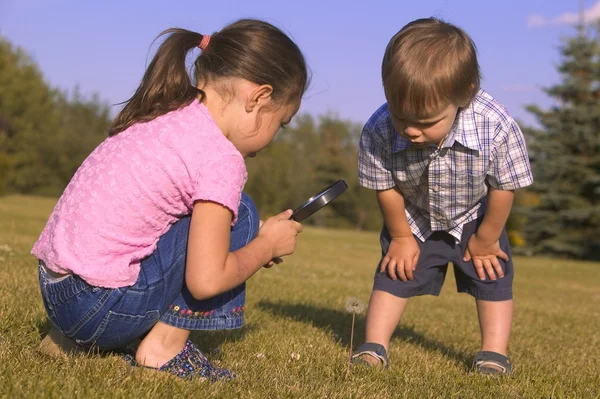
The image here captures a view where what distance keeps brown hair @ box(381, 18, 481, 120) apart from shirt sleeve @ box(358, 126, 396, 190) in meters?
0.53

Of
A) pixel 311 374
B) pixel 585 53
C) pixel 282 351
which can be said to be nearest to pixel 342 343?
pixel 282 351

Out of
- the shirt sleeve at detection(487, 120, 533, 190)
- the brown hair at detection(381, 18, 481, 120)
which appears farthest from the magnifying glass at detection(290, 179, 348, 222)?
the shirt sleeve at detection(487, 120, 533, 190)

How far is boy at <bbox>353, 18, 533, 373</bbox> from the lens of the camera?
10.8 ft

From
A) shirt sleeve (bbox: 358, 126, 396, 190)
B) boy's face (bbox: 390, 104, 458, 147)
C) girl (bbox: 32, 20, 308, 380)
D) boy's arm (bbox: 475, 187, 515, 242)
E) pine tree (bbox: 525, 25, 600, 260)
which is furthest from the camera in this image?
pine tree (bbox: 525, 25, 600, 260)

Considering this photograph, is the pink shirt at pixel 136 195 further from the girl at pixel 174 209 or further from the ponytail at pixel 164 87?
the ponytail at pixel 164 87

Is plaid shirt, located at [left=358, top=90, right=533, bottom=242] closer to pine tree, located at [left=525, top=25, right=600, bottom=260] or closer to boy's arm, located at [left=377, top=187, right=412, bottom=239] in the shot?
boy's arm, located at [left=377, top=187, right=412, bottom=239]

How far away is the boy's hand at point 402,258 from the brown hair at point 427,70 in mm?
927

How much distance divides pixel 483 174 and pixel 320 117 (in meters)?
74.6

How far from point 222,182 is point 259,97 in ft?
1.34

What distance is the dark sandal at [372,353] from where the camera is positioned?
143 inches

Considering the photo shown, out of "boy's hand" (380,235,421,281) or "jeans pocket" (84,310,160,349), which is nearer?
"jeans pocket" (84,310,160,349)

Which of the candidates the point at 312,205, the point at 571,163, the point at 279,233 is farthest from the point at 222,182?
the point at 571,163

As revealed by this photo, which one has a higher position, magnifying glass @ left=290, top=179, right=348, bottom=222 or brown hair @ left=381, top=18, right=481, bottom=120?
brown hair @ left=381, top=18, right=481, bottom=120

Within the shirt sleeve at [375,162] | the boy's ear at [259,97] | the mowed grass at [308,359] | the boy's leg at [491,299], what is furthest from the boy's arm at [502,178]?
the boy's ear at [259,97]
